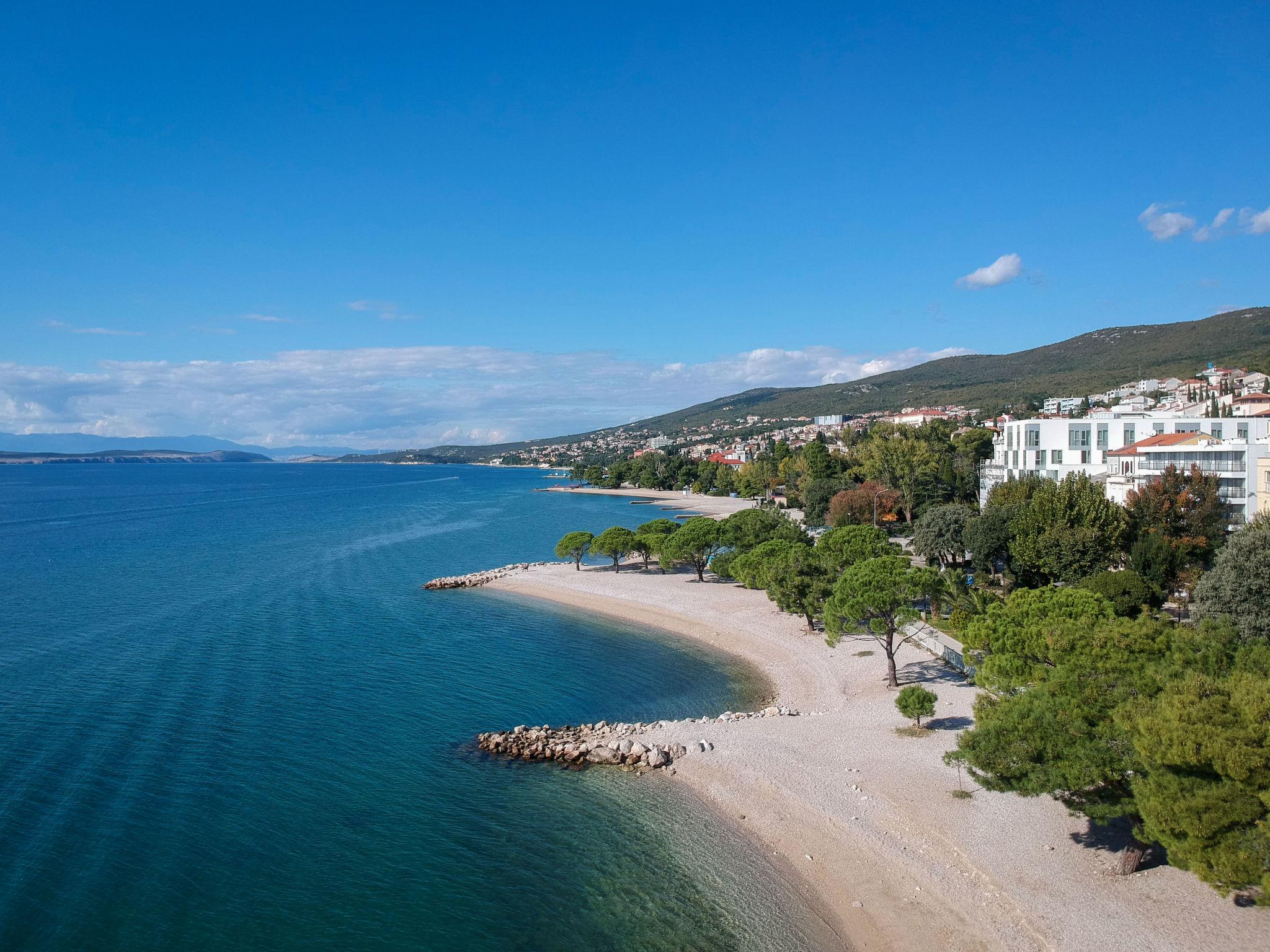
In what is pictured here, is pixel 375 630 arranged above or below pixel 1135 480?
below

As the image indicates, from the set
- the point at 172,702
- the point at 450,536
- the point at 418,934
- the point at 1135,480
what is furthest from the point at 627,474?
the point at 418,934

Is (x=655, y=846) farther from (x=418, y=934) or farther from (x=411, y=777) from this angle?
(x=411, y=777)

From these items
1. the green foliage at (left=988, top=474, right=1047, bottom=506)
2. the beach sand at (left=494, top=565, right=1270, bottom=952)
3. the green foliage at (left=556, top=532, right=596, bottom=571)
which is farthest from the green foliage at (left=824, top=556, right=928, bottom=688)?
the green foliage at (left=556, top=532, right=596, bottom=571)

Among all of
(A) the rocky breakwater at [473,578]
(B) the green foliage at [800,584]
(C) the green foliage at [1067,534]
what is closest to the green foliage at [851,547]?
(B) the green foliage at [800,584]

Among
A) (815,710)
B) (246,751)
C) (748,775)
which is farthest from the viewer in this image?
(815,710)

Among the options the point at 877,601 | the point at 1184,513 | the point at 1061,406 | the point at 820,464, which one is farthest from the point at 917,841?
the point at 1061,406

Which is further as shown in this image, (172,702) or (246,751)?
(172,702)
